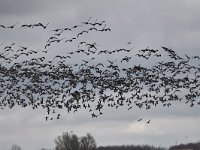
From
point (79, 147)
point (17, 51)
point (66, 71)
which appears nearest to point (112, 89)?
point (66, 71)

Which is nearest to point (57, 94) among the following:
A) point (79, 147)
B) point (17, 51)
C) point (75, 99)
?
point (75, 99)

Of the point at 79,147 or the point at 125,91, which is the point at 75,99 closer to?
the point at 125,91

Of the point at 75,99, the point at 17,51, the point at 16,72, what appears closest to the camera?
the point at 17,51

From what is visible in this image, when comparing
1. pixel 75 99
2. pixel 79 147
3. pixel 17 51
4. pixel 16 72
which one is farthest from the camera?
pixel 79 147

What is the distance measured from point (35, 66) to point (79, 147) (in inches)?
3649

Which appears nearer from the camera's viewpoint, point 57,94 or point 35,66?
point 35,66

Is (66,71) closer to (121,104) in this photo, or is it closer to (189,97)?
(121,104)

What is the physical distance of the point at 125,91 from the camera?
3095cm

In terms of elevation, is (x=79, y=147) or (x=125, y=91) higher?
(x=79, y=147)

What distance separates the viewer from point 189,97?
31.8 metres

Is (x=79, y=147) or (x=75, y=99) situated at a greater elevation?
(x=79, y=147)

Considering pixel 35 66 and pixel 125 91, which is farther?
pixel 125 91

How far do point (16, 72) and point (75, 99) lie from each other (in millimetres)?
4170

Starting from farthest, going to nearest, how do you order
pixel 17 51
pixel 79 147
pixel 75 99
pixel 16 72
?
pixel 79 147
pixel 75 99
pixel 16 72
pixel 17 51
